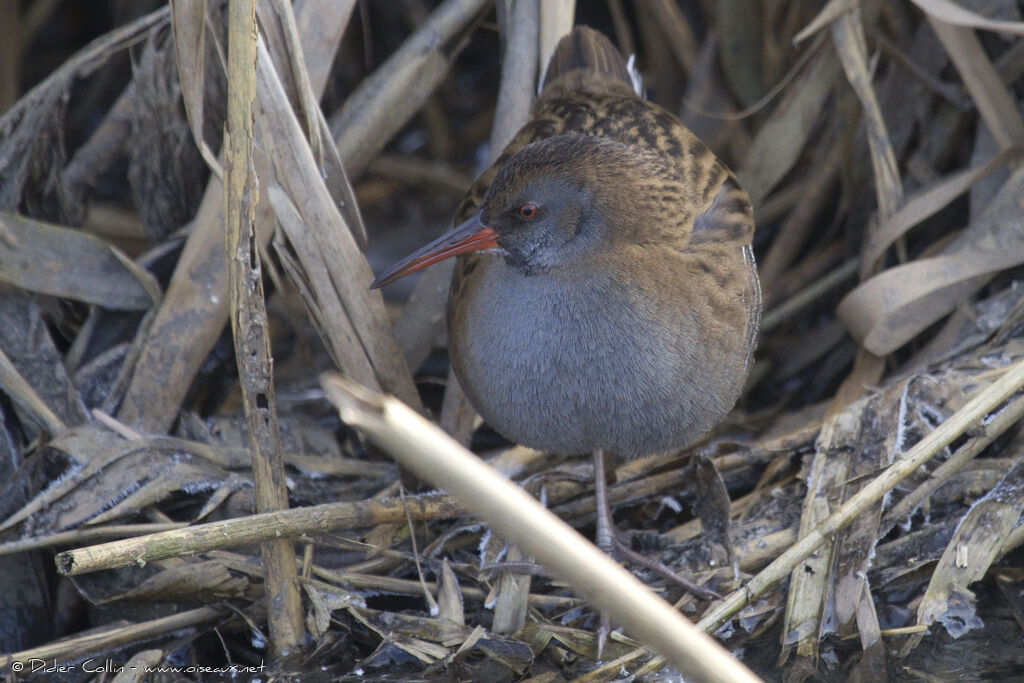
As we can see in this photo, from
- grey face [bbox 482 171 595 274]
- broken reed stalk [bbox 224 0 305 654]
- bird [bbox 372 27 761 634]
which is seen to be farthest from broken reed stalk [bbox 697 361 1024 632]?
broken reed stalk [bbox 224 0 305 654]

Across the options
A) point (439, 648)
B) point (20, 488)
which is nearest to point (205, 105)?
point (20, 488)

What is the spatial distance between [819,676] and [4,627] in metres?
1.86

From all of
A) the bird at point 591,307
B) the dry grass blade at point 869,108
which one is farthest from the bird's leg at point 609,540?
the dry grass blade at point 869,108

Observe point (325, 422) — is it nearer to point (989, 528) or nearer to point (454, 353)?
point (454, 353)

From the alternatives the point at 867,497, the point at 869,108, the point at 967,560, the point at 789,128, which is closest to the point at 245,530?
the point at 867,497

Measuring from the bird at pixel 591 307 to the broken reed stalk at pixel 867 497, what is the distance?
36 cm

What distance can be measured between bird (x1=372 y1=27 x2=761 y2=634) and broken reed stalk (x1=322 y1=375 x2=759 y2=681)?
1.03m

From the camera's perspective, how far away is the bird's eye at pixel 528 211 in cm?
237

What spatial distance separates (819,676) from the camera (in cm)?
229

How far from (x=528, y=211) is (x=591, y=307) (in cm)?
25

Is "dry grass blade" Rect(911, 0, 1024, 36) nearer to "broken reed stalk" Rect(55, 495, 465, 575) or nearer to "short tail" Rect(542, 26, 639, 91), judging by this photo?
"short tail" Rect(542, 26, 639, 91)

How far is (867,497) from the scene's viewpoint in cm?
230

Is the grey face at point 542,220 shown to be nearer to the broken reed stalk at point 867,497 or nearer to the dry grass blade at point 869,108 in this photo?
the broken reed stalk at point 867,497

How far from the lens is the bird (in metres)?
2.36
